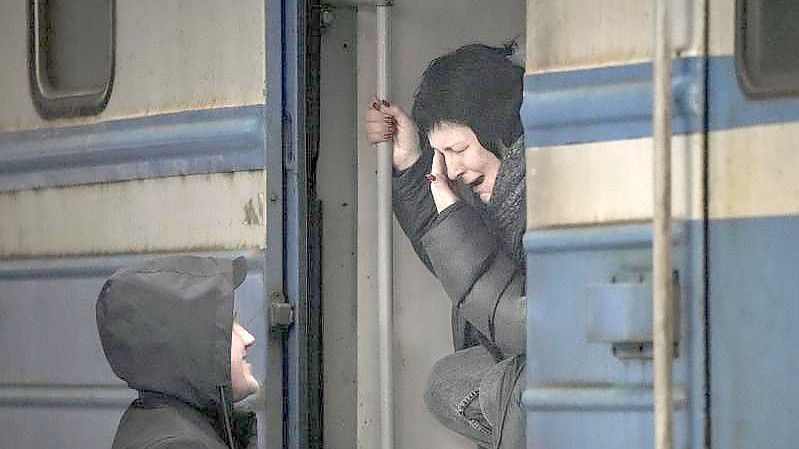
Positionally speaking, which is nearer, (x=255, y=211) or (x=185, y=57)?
(x=255, y=211)

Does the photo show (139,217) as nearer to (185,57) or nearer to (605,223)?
(185,57)

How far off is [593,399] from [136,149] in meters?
1.38

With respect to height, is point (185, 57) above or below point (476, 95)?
above

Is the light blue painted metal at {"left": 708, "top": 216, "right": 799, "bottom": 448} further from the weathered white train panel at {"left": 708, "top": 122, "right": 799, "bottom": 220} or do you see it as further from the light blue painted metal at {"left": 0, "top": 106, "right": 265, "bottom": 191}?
the light blue painted metal at {"left": 0, "top": 106, "right": 265, "bottom": 191}

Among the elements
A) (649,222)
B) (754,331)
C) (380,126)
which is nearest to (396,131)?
(380,126)

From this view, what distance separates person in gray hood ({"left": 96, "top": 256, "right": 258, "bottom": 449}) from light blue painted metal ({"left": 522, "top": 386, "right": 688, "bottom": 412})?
75 cm

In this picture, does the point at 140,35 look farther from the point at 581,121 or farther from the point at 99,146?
the point at 581,121

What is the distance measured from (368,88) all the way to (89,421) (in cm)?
105

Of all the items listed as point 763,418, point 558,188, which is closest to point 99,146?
point 558,188

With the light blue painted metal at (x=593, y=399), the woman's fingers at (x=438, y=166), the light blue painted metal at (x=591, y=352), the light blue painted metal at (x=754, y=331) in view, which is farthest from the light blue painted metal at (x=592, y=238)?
the woman's fingers at (x=438, y=166)

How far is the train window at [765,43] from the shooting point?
2.59 metres

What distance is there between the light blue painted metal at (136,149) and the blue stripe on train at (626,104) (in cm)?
76

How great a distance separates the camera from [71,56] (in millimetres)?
3795

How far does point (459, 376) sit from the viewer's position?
3.27 meters
